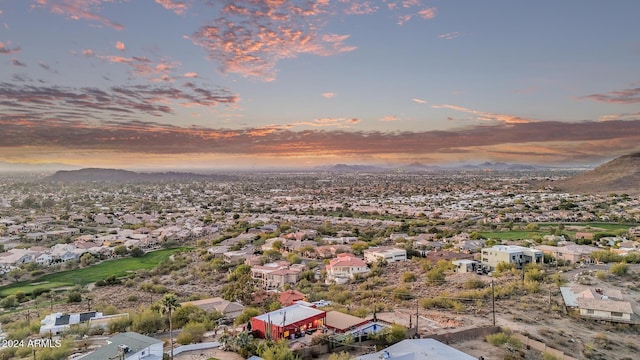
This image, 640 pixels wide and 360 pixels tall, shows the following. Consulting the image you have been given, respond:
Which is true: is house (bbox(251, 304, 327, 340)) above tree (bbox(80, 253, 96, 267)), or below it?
above

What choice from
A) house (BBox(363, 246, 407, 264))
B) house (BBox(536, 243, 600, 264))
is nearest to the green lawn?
house (BBox(363, 246, 407, 264))

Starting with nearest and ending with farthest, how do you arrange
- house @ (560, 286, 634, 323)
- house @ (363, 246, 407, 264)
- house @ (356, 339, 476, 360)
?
1. house @ (356, 339, 476, 360)
2. house @ (560, 286, 634, 323)
3. house @ (363, 246, 407, 264)

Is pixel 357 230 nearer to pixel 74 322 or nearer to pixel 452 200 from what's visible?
pixel 74 322

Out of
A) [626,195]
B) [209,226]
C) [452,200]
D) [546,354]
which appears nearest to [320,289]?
[546,354]

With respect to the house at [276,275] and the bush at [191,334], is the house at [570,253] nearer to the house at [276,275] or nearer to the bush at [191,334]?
the house at [276,275]

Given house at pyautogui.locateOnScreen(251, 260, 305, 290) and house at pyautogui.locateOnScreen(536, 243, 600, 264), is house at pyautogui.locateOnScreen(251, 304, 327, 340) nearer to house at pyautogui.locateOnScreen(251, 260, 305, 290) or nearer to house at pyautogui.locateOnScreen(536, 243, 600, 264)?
house at pyautogui.locateOnScreen(251, 260, 305, 290)
